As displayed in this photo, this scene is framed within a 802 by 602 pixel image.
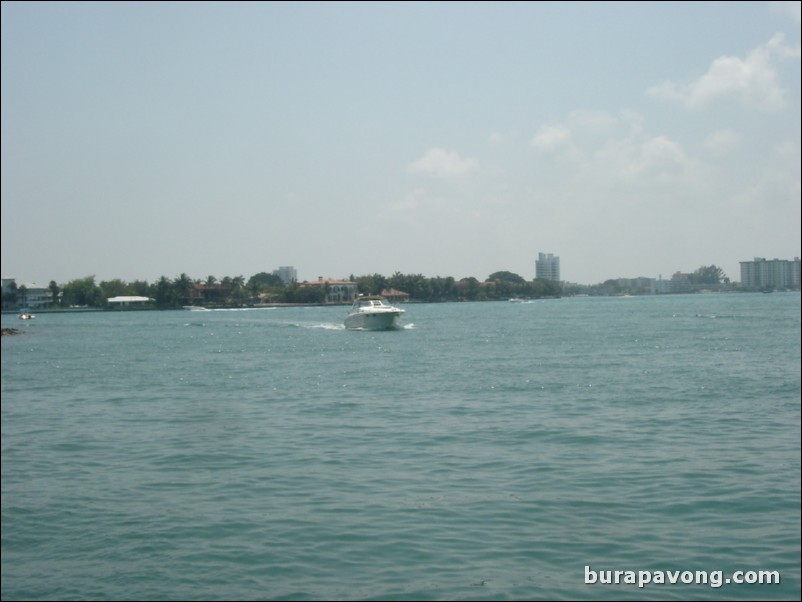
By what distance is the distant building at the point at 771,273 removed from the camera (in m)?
165

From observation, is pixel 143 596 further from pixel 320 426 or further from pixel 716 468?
pixel 320 426

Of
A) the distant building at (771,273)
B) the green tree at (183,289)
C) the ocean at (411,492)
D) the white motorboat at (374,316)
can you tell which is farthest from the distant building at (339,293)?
the ocean at (411,492)

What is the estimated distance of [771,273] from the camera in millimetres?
171125

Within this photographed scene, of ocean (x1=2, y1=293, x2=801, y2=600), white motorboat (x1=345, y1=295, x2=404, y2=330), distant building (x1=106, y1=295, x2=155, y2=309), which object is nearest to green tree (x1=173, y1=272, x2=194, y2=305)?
distant building (x1=106, y1=295, x2=155, y2=309)

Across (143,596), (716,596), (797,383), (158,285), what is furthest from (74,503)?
(158,285)

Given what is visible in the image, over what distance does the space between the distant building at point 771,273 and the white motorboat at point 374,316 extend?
12339 cm

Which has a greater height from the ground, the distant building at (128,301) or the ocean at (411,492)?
the distant building at (128,301)

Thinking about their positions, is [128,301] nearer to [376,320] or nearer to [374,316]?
[376,320]

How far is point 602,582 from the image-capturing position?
8.55 meters

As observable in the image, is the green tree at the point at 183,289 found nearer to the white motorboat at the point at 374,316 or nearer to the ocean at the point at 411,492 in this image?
the white motorboat at the point at 374,316

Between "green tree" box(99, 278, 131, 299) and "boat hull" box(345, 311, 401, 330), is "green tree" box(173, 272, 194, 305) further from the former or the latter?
"boat hull" box(345, 311, 401, 330)

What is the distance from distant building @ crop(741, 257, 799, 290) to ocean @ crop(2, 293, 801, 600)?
504 ft

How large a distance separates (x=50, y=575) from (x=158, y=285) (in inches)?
6930

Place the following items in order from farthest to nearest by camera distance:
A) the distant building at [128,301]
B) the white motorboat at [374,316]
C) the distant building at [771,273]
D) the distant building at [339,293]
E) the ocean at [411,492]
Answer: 1. the distant building at [339,293]
2. the distant building at [128,301]
3. the distant building at [771,273]
4. the white motorboat at [374,316]
5. the ocean at [411,492]
